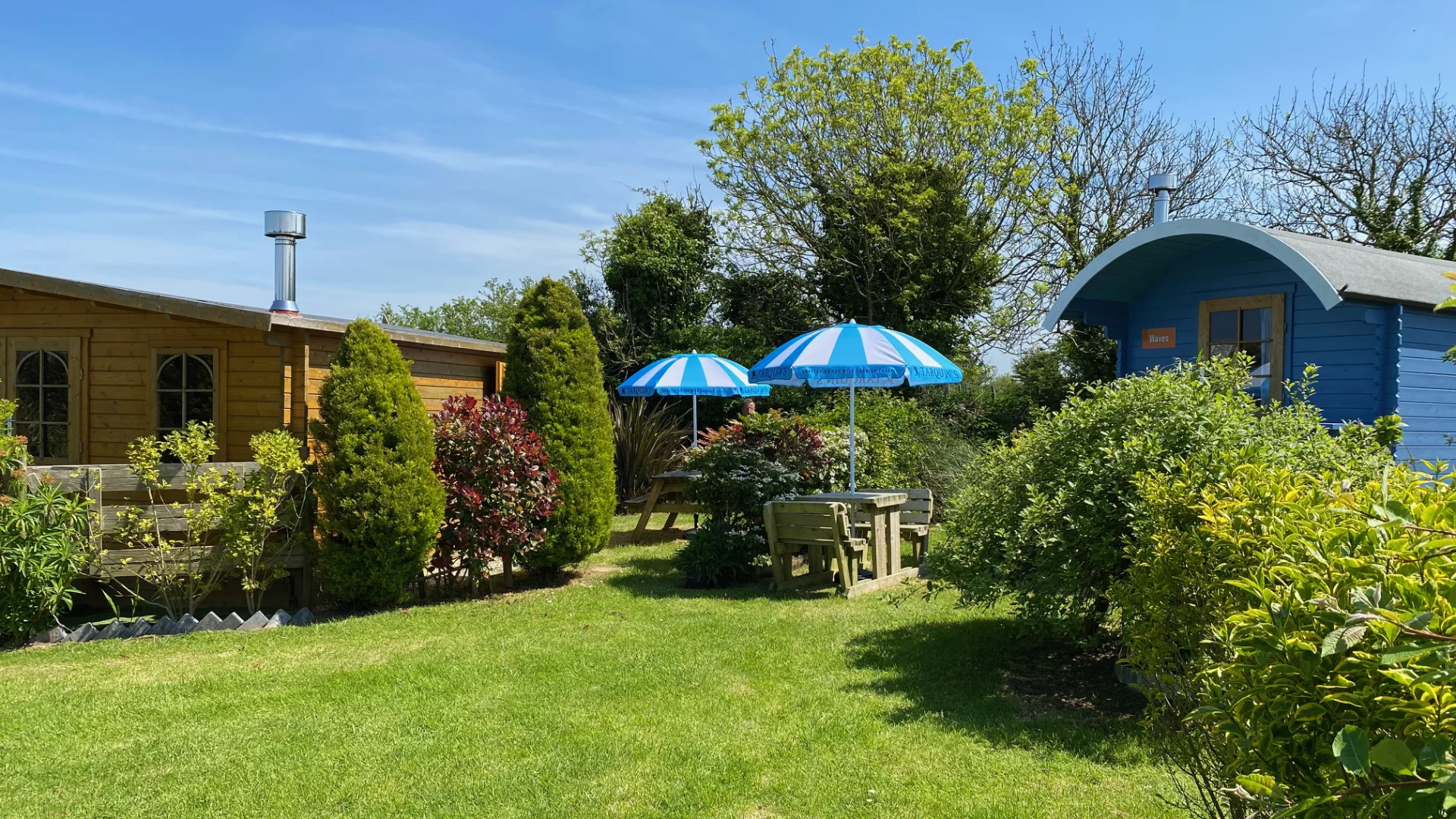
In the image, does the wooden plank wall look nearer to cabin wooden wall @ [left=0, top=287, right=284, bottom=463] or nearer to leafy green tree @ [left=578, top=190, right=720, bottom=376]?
cabin wooden wall @ [left=0, top=287, right=284, bottom=463]

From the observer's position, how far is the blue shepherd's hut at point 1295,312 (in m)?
9.28

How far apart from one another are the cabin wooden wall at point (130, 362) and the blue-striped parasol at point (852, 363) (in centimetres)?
468

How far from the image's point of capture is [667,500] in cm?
1143

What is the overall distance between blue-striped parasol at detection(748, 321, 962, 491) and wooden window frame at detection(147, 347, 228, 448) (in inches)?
195

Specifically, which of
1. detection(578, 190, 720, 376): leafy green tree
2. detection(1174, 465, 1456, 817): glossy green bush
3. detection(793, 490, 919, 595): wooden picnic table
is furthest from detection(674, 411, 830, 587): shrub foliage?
detection(578, 190, 720, 376): leafy green tree

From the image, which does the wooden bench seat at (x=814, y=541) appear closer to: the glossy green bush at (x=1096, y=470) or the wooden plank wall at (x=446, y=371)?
the glossy green bush at (x=1096, y=470)

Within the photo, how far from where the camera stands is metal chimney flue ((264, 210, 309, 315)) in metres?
9.35

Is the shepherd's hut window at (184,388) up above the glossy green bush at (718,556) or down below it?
above

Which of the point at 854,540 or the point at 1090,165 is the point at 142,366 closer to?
the point at 854,540

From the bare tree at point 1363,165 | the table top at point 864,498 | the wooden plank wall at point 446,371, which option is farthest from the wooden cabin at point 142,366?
the bare tree at point 1363,165

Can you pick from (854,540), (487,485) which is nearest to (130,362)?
(487,485)

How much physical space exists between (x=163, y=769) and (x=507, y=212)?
57.1ft

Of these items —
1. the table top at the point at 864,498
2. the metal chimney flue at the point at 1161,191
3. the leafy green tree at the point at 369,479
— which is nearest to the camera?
the leafy green tree at the point at 369,479

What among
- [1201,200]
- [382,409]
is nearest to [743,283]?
[1201,200]
